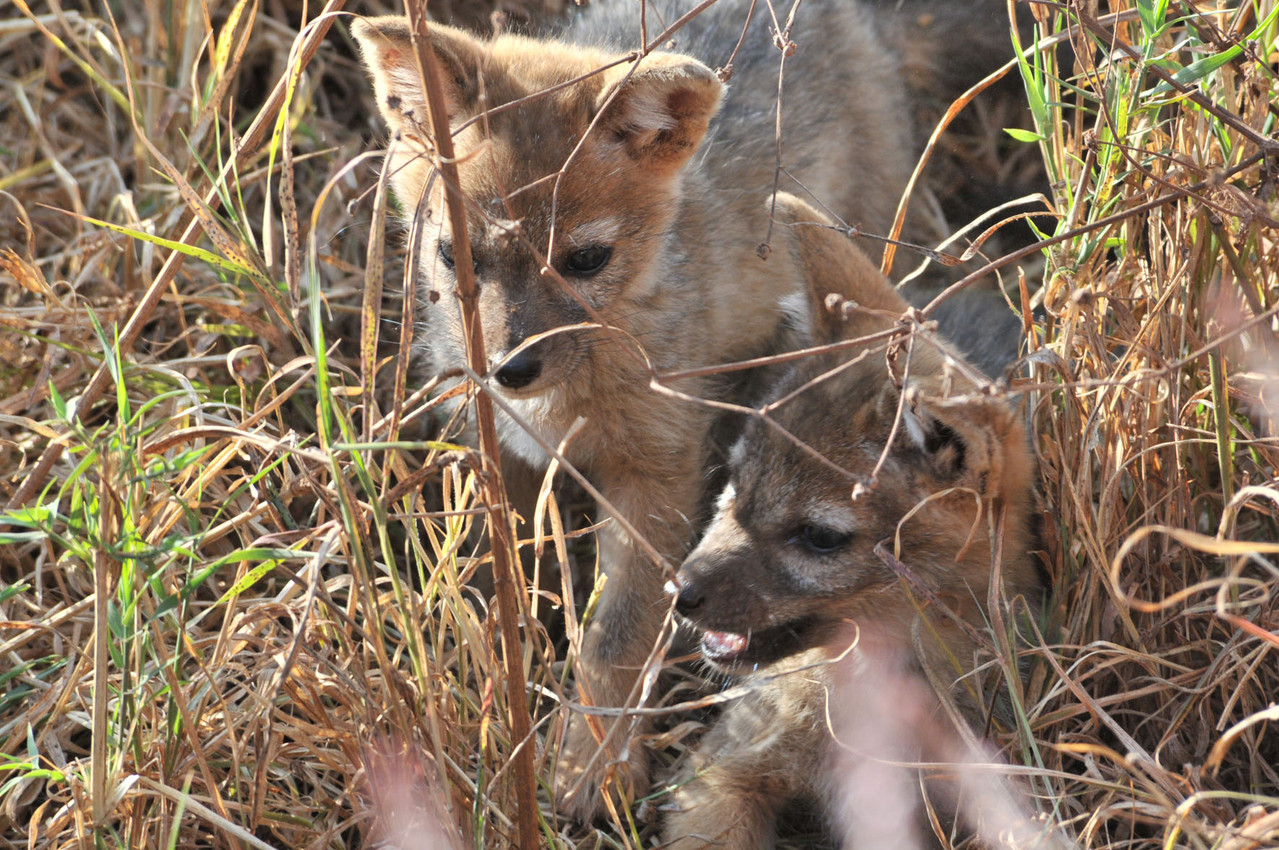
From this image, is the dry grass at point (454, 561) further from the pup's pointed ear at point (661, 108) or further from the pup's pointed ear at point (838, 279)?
the pup's pointed ear at point (661, 108)

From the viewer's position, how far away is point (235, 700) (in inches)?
110

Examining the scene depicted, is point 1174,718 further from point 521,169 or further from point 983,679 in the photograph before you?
point 521,169

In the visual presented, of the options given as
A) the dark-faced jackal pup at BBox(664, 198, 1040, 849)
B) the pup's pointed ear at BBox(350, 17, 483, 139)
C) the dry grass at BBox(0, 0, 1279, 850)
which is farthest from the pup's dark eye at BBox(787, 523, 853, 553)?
the pup's pointed ear at BBox(350, 17, 483, 139)

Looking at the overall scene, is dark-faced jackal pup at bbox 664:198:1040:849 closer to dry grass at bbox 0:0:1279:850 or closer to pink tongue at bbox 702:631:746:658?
pink tongue at bbox 702:631:746:658

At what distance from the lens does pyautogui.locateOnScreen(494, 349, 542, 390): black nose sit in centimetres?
290

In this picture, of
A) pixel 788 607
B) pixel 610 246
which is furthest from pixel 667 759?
pixel 610 246

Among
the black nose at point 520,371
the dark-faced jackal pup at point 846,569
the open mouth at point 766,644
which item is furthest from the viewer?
the black nose at point 520,371

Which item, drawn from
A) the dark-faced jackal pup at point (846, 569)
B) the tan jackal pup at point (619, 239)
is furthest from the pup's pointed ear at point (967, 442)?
the tan jackal pup at point (619, 239)

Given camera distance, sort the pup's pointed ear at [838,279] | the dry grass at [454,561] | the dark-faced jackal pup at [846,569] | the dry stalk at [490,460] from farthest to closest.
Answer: the pup's pointed ear at [838,279] → the dark-faced jackal pup at [846,569] → the dry grass at [454,561] → the dry stalk at [490,460]

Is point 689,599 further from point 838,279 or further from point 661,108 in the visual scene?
point 661,108

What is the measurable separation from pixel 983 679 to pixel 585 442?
1301mm

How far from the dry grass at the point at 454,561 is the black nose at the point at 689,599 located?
12.0 inches

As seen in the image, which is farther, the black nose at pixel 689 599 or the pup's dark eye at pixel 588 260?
the pup's dark eye at pixel 588 260

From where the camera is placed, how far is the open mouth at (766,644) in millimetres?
2791
